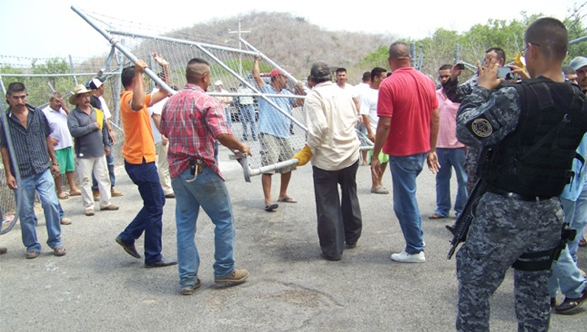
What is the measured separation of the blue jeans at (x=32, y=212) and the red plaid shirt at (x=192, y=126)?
7.10 ft

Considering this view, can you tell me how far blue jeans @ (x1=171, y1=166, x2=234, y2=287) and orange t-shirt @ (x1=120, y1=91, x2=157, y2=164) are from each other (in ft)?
2.65

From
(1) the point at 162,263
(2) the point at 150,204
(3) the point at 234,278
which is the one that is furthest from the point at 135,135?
(3) the point at 234,278

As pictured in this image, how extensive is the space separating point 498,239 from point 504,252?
0.08 metres

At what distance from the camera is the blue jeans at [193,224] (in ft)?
14.0

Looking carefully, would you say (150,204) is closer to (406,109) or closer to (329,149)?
(329,149)

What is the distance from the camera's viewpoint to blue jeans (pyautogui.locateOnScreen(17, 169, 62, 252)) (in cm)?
549

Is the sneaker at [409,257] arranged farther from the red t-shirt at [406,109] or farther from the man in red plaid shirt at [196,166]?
the man in red plaid shirt at [196,166]

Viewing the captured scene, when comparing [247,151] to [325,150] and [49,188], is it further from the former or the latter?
[49,188]

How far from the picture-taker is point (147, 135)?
5059 millimetres

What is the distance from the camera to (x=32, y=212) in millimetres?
5574

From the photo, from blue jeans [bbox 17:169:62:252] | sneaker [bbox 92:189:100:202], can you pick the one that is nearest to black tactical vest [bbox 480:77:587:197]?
blue jeans [bbox 17:169:62:252]

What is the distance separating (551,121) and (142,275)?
3.87 meters

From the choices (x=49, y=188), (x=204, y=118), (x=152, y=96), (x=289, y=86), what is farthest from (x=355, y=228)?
(x=49, y=188)

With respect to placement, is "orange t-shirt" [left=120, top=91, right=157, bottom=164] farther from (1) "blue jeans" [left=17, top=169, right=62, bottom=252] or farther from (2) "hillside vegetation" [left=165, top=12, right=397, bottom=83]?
(2) "hillside vegetation" [left=165, top=12, right=397, bottom=83]
